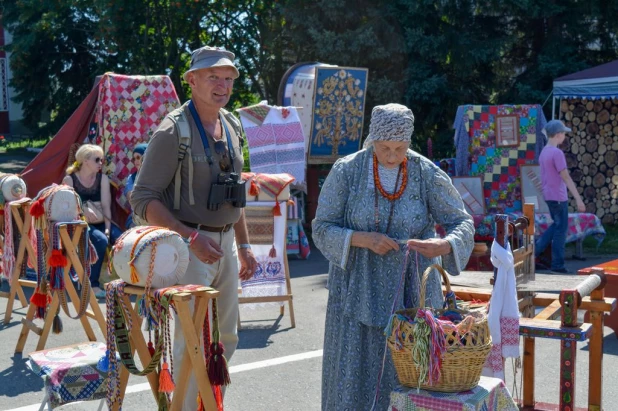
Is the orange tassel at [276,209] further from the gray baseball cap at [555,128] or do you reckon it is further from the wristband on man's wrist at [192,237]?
the gray baseball cap at [555,128]

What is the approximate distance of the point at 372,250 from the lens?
3.76 metres

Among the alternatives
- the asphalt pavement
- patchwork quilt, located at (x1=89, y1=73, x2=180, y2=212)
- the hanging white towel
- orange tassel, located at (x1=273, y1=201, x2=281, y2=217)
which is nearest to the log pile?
patchwork quilt, located at (x1=89, y1=73, x2=180, y2=212)

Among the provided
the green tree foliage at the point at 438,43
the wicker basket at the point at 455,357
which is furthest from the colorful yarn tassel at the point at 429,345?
the green tree foliage at the point at 438,43

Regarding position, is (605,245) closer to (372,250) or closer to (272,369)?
(272,369)

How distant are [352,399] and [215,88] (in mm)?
1592

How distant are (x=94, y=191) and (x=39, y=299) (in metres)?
2.59

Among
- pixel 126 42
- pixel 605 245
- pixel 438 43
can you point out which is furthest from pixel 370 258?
pixel 126 42

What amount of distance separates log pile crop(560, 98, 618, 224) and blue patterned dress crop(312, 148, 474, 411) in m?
10.3

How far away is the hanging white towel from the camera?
416 centimetres

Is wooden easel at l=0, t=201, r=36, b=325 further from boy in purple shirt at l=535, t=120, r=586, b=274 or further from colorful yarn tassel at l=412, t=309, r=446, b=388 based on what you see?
boy in purple shirt at l=535, t=120, r=586, b=274

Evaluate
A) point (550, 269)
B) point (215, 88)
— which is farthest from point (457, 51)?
point (215, 88)

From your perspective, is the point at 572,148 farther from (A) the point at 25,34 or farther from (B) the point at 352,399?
(A) the point at 25,34

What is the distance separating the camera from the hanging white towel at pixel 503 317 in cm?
416

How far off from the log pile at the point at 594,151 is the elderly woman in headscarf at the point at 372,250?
1028 centimetres
